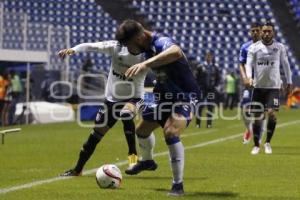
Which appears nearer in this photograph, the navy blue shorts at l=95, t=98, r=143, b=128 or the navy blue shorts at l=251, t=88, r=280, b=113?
the navy blue shorts at l=95, t=98, r=143, b=128

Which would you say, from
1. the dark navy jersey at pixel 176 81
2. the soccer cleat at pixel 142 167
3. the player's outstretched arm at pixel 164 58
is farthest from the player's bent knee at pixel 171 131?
the soccer cleat at pixel 142 167

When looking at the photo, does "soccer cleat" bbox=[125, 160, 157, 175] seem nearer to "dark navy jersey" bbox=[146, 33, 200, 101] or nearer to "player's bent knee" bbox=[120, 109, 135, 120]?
"player's bent knee" bbox=[120, 109, 135, 120]

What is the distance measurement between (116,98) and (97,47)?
→ 2.69 feet

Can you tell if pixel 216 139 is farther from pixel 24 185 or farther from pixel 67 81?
pixel 67 81

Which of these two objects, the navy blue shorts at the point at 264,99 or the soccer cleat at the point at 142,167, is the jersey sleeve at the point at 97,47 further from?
the navy blue shorts at the point at 264,99

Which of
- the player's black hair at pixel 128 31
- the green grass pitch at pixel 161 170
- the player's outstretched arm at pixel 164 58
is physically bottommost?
the green grass pitch at pixel 161 170

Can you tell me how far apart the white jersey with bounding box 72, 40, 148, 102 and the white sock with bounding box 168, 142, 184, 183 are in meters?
2.24

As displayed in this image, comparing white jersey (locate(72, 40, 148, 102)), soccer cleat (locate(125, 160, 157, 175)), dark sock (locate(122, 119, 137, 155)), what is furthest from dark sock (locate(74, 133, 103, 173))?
dark sock (locate(122, 119, 137, 155))

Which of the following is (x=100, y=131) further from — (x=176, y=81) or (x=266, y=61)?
(x=266, y=61)

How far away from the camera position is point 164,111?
311 inches

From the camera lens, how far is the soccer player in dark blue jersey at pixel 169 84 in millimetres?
7164

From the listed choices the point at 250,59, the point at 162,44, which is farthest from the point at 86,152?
the point at 250,59

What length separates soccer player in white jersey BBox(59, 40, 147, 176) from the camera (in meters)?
9.47

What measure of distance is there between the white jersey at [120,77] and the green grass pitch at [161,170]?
103 cm
